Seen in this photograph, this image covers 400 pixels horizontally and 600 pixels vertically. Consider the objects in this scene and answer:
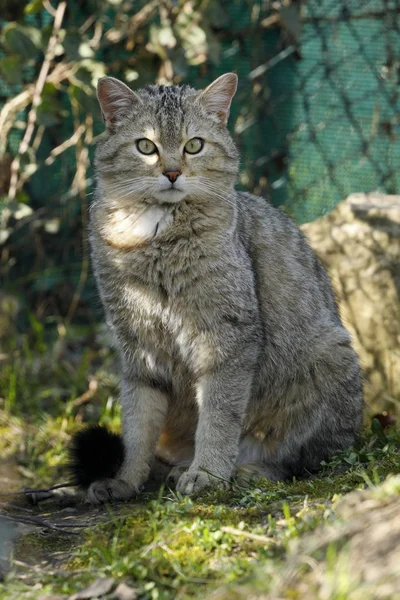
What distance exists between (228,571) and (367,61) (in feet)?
13.1

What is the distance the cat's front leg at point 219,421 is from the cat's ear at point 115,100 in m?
1.13

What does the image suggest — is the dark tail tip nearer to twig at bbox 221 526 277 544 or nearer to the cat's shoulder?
twig at bbox 221 526 277 544

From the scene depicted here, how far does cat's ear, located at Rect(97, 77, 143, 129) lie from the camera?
11.6ft

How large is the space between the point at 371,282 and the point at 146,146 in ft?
5.71

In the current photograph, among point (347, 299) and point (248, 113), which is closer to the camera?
point (347, 299)

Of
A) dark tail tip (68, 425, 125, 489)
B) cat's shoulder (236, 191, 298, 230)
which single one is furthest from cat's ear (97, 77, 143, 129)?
dark tail tip (68, 425, 125, 489)

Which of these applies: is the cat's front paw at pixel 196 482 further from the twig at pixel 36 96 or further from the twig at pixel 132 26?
the twig at pixel 132 26

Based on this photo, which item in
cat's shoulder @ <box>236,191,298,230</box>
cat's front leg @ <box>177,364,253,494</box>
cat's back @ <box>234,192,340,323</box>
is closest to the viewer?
cat's front leg @ <box>177,364,253,494</box>

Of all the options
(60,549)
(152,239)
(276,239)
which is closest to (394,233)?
(276,239)

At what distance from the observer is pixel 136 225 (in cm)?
342

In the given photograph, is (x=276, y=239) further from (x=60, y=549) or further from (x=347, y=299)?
(x=60, y=549)

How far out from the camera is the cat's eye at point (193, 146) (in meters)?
3.46

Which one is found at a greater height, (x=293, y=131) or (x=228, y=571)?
(x=293, y=131)

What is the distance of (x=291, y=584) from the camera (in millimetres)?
1920
